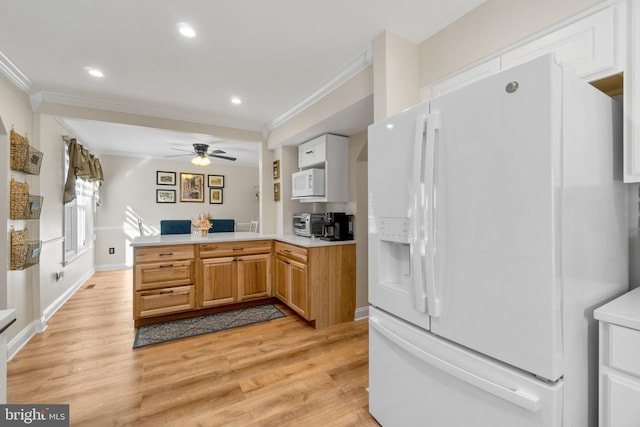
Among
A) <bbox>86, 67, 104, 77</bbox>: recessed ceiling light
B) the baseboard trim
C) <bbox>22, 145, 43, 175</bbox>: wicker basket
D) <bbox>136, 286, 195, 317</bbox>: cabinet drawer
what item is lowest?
the baseboard trim

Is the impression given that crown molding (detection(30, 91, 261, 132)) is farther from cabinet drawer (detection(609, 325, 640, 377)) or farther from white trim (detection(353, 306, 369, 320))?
cabinet drawer (detection(609, 325, 640, 377))

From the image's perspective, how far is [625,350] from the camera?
922 mm

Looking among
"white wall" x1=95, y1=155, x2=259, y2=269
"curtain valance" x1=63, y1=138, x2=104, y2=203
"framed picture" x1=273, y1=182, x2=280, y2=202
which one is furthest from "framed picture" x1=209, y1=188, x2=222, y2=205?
"framed picture" x1=273, y1=182, x2=280, y2=202

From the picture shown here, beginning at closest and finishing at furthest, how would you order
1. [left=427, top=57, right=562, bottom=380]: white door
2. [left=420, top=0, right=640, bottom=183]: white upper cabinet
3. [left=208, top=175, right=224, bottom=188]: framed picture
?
[left=427, top=57, right=562, bottom=380]: white door
[left=420, top=0, right=640, bottom=183]: white upper cabinet
[left=208, top=175, right=224, bottom=188]: framed picture

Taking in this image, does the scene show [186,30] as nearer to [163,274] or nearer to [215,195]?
[163,274]

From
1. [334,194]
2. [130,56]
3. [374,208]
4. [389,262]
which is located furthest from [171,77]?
[389,262]

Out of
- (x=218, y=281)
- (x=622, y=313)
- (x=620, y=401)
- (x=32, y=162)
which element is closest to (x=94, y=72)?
(x=32, y=162)

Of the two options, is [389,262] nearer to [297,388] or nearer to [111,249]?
[297,388]

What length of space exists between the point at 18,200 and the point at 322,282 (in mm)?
2826

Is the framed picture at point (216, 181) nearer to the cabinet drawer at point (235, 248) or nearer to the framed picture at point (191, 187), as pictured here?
the framed picture at point (191, 187)

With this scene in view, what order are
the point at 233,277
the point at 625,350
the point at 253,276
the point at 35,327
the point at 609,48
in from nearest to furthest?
1. the point at 625,350
2. the point at 609,48
3. the point at 35,327
4. the point at 233,277
5. the point at 253,276

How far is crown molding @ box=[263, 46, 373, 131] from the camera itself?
2213mm

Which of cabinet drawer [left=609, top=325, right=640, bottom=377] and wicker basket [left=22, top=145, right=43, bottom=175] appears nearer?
cabinet drawer [left=609, top=325, right=640, bottom=377]

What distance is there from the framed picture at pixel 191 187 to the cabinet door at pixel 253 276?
12.2 ft
